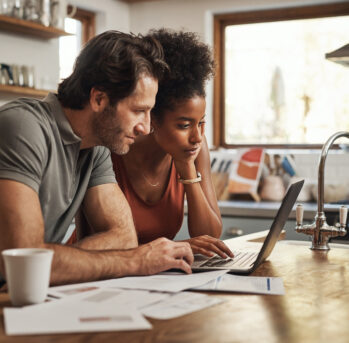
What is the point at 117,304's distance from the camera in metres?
1.10

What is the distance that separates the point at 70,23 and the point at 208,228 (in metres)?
3.07

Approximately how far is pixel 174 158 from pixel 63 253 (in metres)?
0.93

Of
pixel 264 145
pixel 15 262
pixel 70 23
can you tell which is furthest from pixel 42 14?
pixel 15 262

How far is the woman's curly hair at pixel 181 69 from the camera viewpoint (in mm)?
2039

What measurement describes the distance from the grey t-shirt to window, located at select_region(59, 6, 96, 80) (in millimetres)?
3028

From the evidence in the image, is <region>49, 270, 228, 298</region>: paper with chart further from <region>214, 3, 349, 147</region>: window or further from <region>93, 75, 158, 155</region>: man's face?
<region>214, 3, 349, 147</region>: window

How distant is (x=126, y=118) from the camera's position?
5.41ft

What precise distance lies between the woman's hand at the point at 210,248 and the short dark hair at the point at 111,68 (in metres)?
0.48

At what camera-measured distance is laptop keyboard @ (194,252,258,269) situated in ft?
5.10

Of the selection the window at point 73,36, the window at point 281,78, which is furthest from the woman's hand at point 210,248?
the window at point 73,36

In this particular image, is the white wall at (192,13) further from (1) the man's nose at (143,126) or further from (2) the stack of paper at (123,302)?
(2) the stack of paper at (123,302)

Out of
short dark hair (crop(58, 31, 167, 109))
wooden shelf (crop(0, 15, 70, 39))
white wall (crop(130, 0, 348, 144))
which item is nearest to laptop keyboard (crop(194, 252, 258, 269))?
short dark hair (crop(58, 31, 167, 109))

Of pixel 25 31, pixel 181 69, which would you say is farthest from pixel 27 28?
pixel 181 69

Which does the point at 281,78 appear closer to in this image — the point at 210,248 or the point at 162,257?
the point at 210,248
